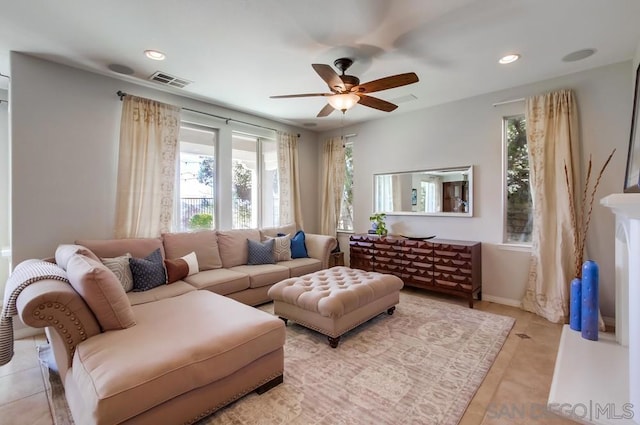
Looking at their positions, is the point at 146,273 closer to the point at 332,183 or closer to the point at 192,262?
the point at 192,262

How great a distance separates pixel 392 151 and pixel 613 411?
148 inches

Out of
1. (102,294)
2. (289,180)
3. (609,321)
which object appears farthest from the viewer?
(289,180)

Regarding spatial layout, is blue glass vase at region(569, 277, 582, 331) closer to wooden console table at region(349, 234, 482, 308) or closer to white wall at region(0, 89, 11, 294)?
wooden console table at region(349, 234, 482, 308)

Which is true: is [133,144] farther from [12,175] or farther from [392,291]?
[392,291]

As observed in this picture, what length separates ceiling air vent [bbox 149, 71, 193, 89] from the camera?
125 inches

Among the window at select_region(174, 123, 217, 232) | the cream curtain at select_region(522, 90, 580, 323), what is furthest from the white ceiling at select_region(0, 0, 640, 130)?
the window at select_region(174, 123, 217, 232)

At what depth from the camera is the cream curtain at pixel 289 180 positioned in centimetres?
501

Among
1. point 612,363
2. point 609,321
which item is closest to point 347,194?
point 609,321

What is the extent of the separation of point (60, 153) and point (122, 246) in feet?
3.71

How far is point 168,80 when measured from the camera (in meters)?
3.33

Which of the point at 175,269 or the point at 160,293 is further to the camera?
the point at 175,269

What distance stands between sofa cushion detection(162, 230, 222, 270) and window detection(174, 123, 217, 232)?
1.45 feet

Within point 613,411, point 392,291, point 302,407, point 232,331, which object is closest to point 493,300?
point 392,291

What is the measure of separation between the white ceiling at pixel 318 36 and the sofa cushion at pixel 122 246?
1.81 m
